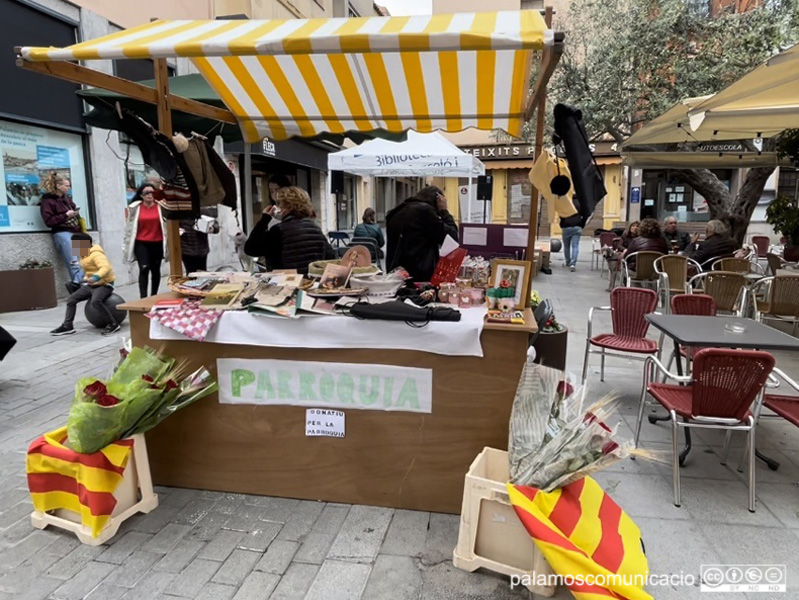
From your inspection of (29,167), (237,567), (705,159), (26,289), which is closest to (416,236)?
(237,567)

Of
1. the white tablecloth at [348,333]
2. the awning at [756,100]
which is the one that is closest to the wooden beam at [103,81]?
the white tablecloth at [348,333]

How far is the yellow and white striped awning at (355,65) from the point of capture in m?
2.28

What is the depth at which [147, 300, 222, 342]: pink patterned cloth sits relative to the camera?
2.74 m

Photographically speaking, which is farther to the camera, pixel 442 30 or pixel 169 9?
pixel 169 9

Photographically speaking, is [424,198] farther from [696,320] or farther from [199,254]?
[199,254]

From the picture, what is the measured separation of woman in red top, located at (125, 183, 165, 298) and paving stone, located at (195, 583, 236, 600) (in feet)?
18.8

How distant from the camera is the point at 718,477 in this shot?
3.18 m

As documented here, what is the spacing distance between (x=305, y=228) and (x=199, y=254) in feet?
10.7

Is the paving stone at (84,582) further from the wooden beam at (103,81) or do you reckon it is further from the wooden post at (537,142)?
the wooden post at (537,142)

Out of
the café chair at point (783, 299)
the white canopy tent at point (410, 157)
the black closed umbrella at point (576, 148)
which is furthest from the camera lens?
the white canopy tent at point (410, 157)

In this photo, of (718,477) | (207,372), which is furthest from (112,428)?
(718,477)

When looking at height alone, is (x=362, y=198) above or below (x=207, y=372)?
above

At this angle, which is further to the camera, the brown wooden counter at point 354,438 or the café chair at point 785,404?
the café chair at point 785,404

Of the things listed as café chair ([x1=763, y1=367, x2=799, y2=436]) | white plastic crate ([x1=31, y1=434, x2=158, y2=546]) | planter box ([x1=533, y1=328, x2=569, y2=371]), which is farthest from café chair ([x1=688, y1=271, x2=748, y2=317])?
white plastic crate ([x1=31, y1=434, x2=158, y2=546])
